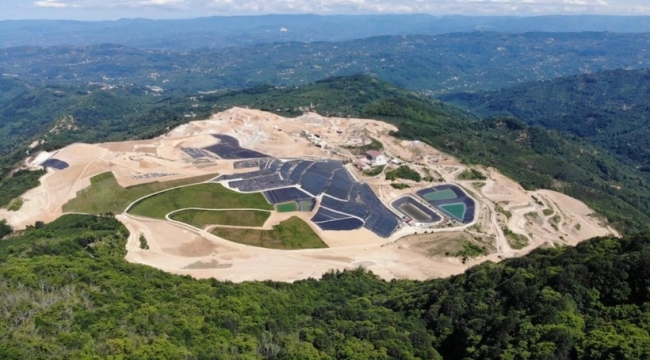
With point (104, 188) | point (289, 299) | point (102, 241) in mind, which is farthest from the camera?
point (104, 188)

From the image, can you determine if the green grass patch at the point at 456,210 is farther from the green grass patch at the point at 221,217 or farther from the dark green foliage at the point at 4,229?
the dark green foliage at the point at 4,229

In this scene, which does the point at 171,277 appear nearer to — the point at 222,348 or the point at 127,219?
the point at 222,348

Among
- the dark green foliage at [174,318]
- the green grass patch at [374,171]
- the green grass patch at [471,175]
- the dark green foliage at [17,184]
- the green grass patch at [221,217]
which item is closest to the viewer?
the dark green foliage at [174,318]

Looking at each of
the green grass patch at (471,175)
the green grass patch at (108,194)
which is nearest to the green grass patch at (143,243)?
the green grass patch at (108,194)

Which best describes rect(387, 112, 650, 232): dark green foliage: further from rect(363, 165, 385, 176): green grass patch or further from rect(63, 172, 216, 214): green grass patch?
rect(63, 172, 216, 214): green grass patch

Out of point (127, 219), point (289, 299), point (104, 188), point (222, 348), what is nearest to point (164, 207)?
point (127, 219)

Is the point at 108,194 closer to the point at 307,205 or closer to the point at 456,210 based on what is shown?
the point at 307,205

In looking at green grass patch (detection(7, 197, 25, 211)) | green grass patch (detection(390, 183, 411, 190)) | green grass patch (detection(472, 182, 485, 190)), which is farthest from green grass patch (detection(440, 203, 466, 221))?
green grass patch (detection(7, 197, 25, 211))
